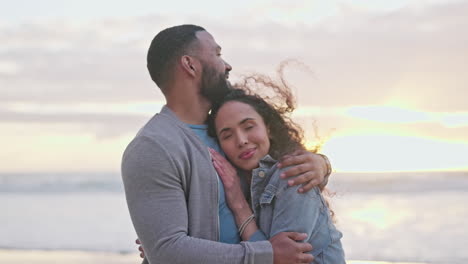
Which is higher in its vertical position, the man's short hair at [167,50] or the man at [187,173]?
the man's short hair at [167,50]

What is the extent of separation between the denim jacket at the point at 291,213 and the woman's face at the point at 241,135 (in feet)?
0.26

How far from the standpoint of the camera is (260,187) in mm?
3463

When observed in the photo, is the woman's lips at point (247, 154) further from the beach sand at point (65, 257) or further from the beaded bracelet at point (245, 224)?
the beach sand at point (65, 257)

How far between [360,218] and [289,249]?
8226 millimetres

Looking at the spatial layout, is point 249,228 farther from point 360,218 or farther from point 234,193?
point 360,218

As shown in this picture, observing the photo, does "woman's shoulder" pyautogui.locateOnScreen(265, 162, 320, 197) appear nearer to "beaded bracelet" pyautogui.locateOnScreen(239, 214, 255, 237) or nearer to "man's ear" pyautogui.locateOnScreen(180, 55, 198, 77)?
"beaded bracelet" pyautogui.locateOnScreen(239, 214, 255, 237)

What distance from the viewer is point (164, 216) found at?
3199 mm

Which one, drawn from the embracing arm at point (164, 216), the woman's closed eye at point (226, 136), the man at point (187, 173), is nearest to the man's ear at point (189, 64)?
the man at point (187, 173)

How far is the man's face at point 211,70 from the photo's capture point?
11.7 feet

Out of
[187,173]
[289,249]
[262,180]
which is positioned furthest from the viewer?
[262,180]

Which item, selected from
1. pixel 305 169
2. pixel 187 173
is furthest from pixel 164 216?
pixel 305 169

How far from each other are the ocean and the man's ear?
2.26 meters

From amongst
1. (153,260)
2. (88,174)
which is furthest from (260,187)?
(88,174)

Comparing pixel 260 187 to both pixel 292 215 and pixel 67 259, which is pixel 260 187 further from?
pixel 67 259
